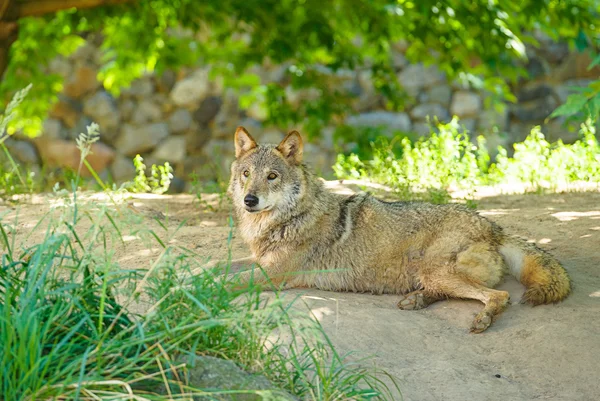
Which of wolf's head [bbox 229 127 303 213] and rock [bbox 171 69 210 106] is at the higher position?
rock [bbox 171 69 210 106]

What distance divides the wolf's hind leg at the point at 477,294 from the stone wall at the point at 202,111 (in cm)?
1153

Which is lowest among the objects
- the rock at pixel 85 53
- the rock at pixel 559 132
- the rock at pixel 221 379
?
the rock at pixel 221 379

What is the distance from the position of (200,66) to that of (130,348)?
49.3 feet

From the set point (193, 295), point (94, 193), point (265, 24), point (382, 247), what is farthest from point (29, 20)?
point (193, 295)

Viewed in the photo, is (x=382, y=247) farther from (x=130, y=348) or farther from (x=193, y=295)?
(x=130, y=348)

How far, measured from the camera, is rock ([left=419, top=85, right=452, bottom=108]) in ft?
57.8

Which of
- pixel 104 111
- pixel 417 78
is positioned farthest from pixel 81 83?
pixel 417 78

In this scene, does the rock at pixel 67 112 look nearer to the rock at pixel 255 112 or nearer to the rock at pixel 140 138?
the rock at pixel 140 138

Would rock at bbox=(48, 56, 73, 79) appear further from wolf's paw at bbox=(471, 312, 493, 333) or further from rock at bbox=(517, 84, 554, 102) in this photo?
wolf's paw at bbox=(471, 312, 493, 333)

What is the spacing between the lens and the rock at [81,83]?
60.1 feet

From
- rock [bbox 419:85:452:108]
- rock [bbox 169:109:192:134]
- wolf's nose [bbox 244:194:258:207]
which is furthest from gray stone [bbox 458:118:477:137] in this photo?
wolf's nose [bbox 244:194:258:207]

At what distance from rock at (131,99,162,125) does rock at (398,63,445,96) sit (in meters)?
5.81

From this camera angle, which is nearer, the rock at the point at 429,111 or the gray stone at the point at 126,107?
the rock at the point at 429,111

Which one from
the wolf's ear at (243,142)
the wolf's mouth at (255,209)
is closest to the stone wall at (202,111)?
the wolf's ear at (243,142)
